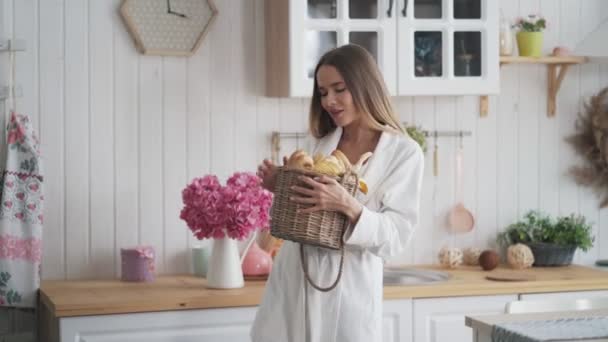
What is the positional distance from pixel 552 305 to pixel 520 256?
93cm

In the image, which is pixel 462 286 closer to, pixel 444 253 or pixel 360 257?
pixel 444 253

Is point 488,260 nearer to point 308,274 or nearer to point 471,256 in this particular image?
point 471,256

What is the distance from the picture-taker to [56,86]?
335cm

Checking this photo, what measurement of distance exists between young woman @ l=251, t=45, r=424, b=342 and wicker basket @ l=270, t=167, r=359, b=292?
0.04 metres

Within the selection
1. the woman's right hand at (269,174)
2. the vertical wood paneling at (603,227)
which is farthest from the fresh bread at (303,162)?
the vertical wood paneling at (603,227)

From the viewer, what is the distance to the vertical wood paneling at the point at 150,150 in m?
3.44

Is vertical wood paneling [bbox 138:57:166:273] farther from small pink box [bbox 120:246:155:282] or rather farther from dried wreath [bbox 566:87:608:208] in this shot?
dried wreath [bbox 566:87:608:208]

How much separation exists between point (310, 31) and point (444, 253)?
3.28ft

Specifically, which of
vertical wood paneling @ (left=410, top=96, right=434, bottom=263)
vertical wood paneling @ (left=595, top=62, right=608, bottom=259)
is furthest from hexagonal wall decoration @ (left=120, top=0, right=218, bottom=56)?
vertical wood paneling @ (left=595, top=62, right=608, bottom=259)

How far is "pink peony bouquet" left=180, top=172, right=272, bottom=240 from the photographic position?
308 centimetres

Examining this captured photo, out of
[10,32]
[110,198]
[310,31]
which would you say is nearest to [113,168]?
[110,198]

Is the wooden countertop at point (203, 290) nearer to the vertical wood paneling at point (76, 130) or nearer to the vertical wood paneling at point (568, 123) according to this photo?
the vertical wood paneling at point (76, 130)

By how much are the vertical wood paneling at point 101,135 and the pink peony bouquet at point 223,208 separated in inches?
15.9

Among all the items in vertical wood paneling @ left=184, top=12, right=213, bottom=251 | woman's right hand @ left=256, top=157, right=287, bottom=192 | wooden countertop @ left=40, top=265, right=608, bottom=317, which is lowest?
wooden countertop @ left=40, top=265, right=608, bottom=317
